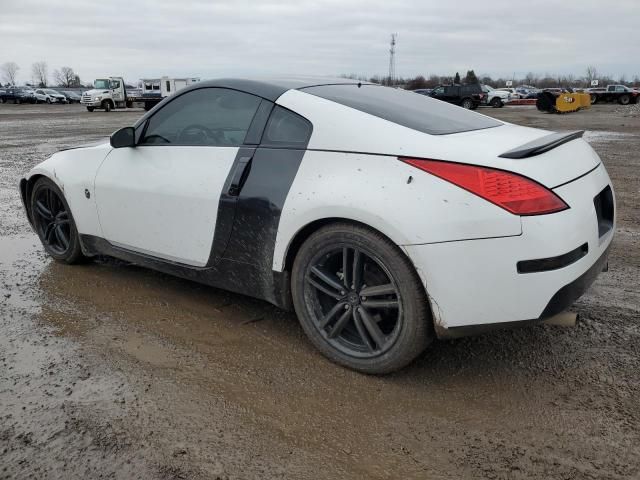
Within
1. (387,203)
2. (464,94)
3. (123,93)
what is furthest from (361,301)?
(123,93)

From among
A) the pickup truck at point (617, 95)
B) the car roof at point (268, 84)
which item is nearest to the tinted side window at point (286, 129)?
the car roof at point (268, 84)

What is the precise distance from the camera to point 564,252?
2.32 m

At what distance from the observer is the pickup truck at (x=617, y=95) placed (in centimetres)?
4172

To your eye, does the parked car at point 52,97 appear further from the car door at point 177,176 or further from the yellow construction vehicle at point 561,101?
the car door at point 177,176

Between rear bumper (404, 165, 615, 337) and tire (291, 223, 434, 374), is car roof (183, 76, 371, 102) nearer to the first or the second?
tire (291, 223, 434, 374)

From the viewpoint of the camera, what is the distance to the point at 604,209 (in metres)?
2.83

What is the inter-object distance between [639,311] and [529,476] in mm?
1878

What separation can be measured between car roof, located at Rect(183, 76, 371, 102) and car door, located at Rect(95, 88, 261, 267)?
4 centimetres

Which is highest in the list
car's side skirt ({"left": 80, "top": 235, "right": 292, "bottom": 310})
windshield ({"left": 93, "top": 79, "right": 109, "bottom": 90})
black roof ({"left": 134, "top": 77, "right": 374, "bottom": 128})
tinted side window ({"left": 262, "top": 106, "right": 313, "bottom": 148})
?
windshield ({"left": 93, "top": 79, "right": 109, "bottom": 90})

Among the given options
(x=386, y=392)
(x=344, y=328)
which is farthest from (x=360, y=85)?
(x=386, y=392)

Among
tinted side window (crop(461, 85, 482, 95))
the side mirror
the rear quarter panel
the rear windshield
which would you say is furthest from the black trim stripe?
tinted side window (crop(461, 85, 482, 95))

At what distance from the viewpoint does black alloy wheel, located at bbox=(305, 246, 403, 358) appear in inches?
105

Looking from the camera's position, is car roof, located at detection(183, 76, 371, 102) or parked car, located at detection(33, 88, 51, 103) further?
parked car, located at detection(33, 88, 51, 103)

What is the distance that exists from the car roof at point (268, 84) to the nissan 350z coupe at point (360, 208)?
1cm
